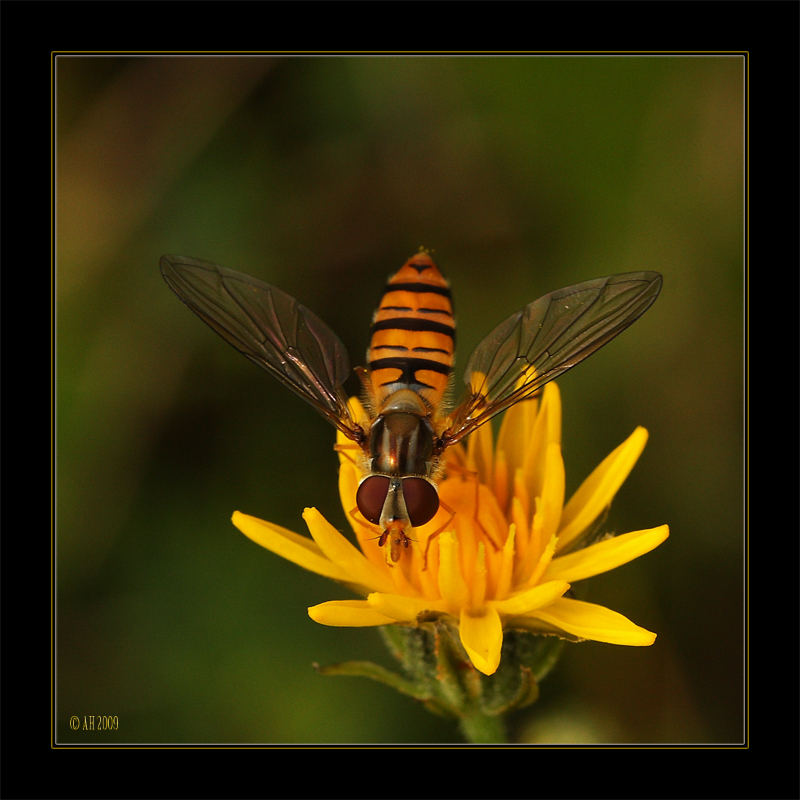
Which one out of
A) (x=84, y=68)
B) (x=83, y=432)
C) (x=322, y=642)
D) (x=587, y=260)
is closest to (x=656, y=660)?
(x=322, y=642)

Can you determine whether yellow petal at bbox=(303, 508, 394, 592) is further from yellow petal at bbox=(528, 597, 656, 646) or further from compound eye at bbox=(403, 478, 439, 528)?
yellow petal at bbox=(528, 597, 656, 646)

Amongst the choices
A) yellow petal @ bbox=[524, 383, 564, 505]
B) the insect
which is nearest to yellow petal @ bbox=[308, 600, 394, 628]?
the insect

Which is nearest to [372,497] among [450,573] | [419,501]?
Answer: [419,501]

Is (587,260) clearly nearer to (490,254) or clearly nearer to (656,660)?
(490,254)

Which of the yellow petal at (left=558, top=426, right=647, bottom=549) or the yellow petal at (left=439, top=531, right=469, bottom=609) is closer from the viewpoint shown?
the yellow petal at (left=439, top=531, right=469, bottom=609)

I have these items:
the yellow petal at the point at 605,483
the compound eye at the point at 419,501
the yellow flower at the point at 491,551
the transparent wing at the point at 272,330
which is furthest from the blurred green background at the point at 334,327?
the compound eye at the point at 419,501

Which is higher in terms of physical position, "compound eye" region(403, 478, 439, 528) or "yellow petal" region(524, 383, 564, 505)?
"yellow petal" region(524, 383, 564, 505)
